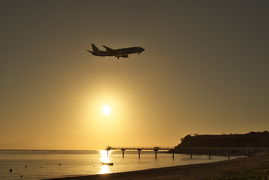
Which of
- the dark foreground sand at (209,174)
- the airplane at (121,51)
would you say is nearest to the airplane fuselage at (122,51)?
the airplane at (121,51)

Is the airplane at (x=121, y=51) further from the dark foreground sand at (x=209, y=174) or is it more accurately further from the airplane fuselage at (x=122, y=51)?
the dark foreground sand at (x=209, y=174)

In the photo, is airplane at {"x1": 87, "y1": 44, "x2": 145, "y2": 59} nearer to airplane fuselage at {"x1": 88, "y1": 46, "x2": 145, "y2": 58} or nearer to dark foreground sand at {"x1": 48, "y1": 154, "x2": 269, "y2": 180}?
airplane fuselage at {"x1": 88, "y1": 46, "x2": 145, "y2": 58}

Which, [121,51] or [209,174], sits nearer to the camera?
[209,174]

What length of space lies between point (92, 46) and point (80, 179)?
172 feet

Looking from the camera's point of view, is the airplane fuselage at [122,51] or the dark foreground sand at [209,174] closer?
the dark foreground sand at [209,174]

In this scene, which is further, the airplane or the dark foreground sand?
the airplane

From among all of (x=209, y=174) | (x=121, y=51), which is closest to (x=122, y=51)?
(x=121, y=51)

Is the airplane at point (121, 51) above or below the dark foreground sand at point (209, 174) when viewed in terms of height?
above

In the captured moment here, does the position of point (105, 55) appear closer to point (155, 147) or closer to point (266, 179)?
point (266, 179)

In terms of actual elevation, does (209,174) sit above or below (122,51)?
below

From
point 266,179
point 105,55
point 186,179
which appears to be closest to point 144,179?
point 186,179

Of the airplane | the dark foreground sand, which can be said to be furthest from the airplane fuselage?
the dark foreground sand

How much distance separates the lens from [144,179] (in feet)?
202

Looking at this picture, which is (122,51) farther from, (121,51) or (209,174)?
(209,174)
